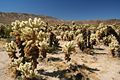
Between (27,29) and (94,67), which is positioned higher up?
(27,29)

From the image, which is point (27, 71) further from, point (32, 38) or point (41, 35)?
point (41, 35)

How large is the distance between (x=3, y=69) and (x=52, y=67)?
4170mm

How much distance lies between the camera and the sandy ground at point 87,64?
2161 centimetres

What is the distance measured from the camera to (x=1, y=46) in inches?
1220

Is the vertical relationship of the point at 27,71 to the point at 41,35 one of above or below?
below

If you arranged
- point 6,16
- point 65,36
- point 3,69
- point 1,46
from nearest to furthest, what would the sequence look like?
1. point 3,69
2. point 1,46
3. point 65,36
4. point 6,16

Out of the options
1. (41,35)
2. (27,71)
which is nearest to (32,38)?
(41,35)

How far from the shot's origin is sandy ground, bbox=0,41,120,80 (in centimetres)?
2161

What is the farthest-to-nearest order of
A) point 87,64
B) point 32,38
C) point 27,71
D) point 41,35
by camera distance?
point 87,64, point 41,35, point 32,38, point 27,71

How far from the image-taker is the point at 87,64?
25.3 meters

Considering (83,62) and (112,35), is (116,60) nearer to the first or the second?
(83,62)

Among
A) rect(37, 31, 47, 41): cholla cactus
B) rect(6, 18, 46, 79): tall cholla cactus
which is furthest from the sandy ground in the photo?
rect(37, 31, 47, 41): cholla cactus

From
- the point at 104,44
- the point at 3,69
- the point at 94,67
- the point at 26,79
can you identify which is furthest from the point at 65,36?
the point at 26,79

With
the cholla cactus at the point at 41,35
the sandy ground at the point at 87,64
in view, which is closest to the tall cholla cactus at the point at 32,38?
the cholla cactus at the point at 41,35
